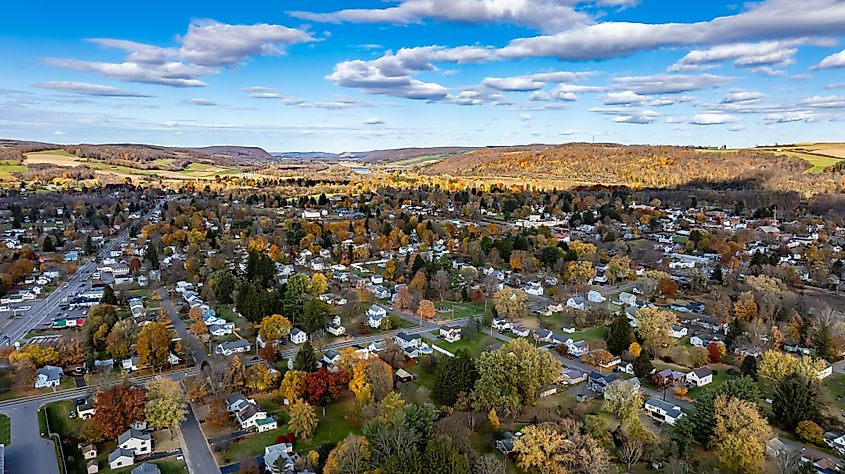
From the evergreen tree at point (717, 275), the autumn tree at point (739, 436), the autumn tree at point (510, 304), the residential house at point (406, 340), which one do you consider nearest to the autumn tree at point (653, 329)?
the autumn tree at point (510, 304)

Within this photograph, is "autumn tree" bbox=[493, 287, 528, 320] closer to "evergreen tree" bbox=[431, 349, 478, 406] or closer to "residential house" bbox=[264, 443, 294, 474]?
"evergreen tree" bbox=[431, 349, 478, 406]

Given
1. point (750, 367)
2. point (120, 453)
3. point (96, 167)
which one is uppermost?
point (96, 167)

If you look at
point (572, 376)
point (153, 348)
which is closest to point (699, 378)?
point (572, 376)

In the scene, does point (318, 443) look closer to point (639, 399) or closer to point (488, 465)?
point (488, 465)

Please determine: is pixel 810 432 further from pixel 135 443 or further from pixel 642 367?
pixel 135 443

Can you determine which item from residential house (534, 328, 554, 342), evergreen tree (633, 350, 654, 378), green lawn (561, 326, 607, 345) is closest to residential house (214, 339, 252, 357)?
residential house (534, 328, 554, 342)

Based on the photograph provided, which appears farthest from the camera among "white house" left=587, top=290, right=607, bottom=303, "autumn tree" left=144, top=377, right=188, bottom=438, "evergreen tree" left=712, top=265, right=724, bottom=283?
"evergreen tree" left=712, top=265, right=724, bottom=283

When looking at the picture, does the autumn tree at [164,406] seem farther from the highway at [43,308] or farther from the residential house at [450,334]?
the highway at [43,308]
